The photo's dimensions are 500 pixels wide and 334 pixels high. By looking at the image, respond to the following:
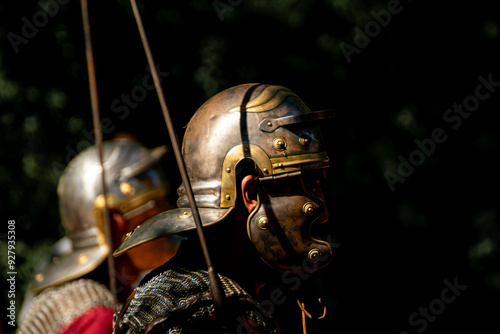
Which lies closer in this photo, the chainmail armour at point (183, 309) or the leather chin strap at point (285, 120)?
the chainmail armour at point (183, 309)

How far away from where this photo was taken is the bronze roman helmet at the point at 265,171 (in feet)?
6.68

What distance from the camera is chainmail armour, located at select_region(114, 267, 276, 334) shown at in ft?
5.66

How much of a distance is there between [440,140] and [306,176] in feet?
9.28

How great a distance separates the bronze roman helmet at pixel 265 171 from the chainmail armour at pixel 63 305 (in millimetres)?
698

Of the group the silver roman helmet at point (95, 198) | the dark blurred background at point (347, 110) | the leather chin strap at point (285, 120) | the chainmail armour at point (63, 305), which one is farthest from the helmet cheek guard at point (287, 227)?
the dark blurred background at point (347, 110)

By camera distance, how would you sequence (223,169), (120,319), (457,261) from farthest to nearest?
1. (457,261)
2. (223,169)
3. (120,319)

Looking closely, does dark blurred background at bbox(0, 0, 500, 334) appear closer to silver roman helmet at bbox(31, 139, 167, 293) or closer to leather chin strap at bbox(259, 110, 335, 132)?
silver roman helmet at bbox(31, 139, 167, 293)

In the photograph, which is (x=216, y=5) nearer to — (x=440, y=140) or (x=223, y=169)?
(x=440, y=140)

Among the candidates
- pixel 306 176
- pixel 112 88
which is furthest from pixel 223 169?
pixel 112 88

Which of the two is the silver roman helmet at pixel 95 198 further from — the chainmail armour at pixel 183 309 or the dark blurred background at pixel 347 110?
the chainmail armour at pixel 183 309

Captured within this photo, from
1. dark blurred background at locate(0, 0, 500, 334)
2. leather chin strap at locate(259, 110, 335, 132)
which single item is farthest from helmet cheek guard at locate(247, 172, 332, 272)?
dark blurred background at locate(0, 0, 500, 334)

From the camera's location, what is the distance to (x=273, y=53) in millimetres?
4551

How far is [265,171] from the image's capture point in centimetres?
204

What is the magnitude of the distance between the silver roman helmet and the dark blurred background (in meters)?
0.77
